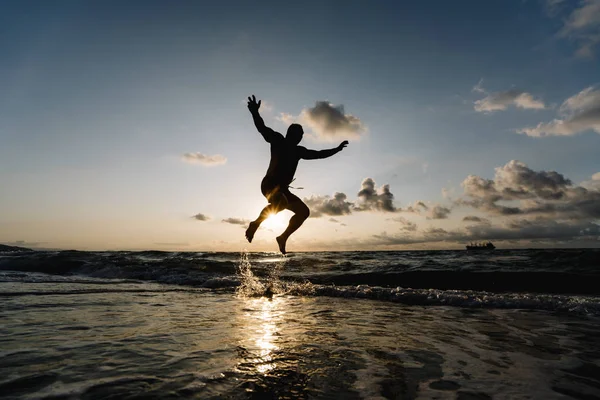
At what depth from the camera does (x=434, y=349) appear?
3.85 metres

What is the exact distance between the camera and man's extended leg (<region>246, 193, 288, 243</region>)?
27.0 feet

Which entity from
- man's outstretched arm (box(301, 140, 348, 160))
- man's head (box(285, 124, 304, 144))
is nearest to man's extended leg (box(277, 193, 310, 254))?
man's outstretched arm (box(301, 140, 348, 160))

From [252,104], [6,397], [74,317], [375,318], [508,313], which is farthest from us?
[252,104]

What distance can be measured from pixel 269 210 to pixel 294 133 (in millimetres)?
1879

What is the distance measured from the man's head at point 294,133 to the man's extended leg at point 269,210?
1.30 m

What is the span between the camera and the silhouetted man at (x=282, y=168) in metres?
8.19

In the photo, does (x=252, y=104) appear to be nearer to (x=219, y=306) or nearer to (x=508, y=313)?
(x=219, y=306)

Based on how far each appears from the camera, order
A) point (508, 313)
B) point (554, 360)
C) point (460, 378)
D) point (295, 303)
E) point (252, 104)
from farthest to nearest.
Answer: point (252, 104) < point (295, 303) < point (508, 313) < point (554, 360) < point (460, 378)

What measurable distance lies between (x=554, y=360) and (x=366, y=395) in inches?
90.0

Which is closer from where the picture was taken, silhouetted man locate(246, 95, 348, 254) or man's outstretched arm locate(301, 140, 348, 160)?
silhouetted man locate(246, 95, 348, 254)

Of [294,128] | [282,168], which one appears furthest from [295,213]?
[294,128]

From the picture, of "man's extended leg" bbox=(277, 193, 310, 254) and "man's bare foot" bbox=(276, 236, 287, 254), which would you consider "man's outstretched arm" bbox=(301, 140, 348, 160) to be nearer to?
"man's extended leg" bbox=(277, 193, 310, 254)

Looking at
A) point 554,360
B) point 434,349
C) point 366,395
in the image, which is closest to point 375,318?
point 434,349

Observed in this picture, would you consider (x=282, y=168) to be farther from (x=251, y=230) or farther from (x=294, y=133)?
(x=251, y=230)
